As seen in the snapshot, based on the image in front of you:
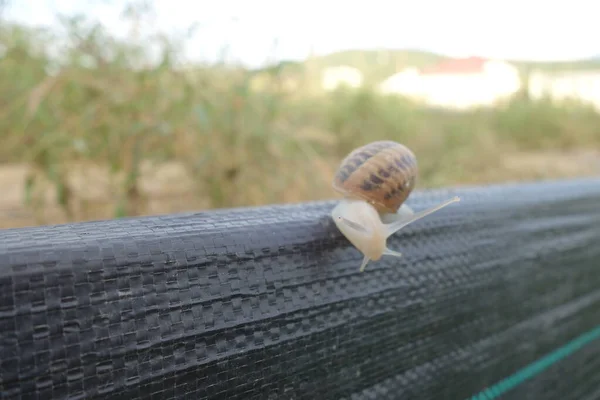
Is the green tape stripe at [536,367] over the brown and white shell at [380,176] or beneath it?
beneath

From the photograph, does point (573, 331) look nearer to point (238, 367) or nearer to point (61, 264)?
point (238, 367)

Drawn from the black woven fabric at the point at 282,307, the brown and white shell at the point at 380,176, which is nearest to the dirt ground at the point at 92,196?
the brown and white shell at the point at 380,176

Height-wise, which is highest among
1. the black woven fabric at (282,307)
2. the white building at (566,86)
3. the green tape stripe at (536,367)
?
the black woven fabric at (282,307)

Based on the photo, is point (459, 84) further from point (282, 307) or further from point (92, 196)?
point (282, 307)

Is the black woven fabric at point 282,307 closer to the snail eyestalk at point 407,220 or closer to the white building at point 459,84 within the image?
the snail eyestalk at point 407,220

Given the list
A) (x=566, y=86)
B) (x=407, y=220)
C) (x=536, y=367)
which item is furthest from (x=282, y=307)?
(x=566, y=86)

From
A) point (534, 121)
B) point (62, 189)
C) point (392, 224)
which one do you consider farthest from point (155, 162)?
point (534, 121)

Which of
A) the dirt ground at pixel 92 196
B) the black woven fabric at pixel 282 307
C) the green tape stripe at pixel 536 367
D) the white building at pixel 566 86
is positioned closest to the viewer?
the black woven fabric at pixel 282 307
